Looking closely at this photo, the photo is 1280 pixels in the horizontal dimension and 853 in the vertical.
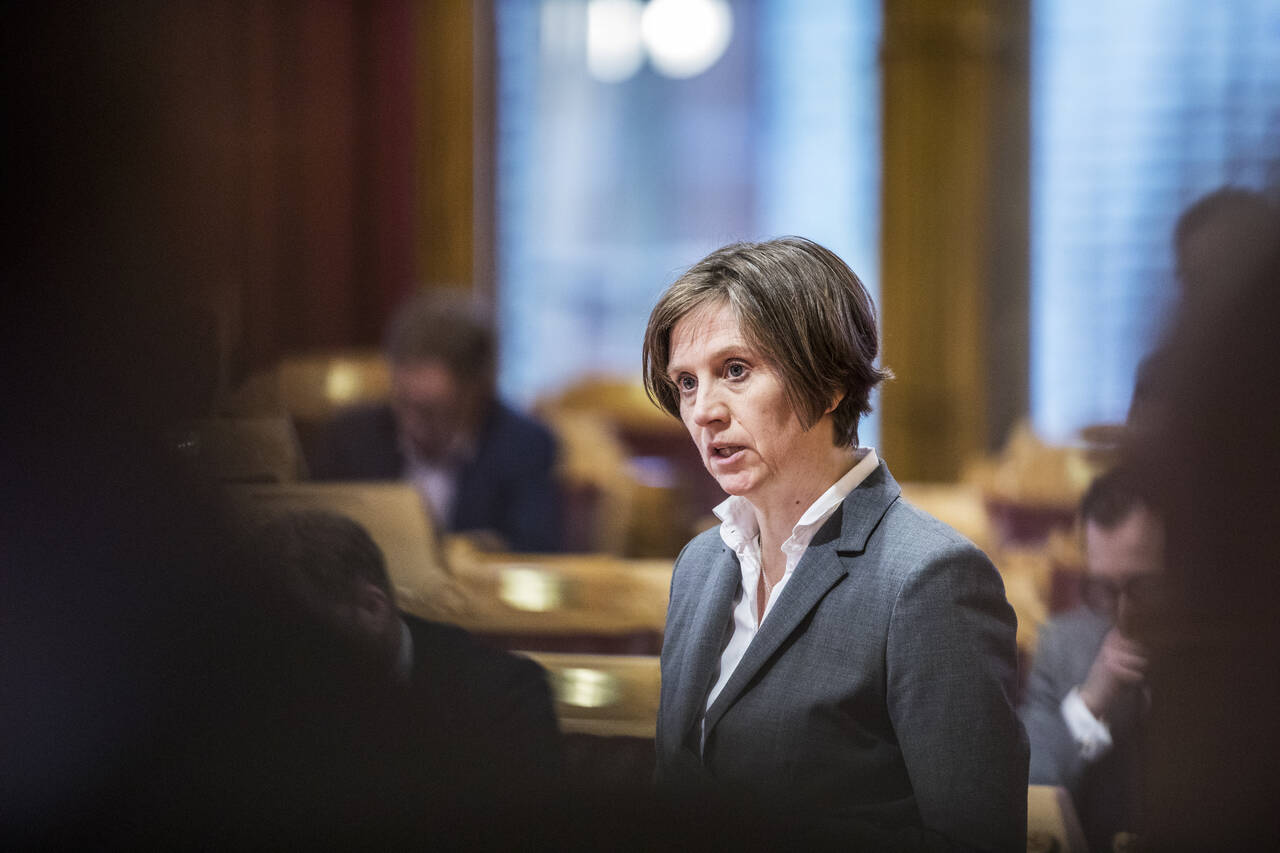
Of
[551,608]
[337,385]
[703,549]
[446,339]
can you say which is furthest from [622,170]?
[703,549]

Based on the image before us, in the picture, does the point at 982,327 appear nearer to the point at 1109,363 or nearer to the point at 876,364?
the point at 876,364

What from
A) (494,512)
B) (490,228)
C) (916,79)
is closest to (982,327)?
(916,79)

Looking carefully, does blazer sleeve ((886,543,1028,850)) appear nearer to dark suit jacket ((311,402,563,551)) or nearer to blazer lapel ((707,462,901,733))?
blazer lapel ((707,462,901,733))

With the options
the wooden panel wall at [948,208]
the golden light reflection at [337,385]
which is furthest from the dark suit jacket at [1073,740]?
the wooden panel wall at [948,208]

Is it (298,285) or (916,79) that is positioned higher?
(916,79)

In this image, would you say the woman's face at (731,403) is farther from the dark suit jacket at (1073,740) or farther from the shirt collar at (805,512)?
the dark suit jacket at (1073,740)

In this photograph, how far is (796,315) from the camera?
560 mm

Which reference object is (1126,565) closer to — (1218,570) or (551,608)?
(1218,570)

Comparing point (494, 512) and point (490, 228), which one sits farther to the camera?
point (490, 228)

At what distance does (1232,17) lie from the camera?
11.9 inches

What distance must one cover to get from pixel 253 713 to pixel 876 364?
34 centimetres

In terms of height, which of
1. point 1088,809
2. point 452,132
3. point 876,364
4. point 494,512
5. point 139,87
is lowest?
point 494,512

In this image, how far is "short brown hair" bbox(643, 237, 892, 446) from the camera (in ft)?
1.83

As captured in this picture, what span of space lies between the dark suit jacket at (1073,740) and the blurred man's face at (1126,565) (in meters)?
0.03
